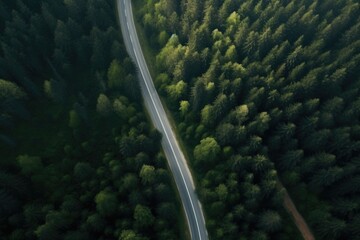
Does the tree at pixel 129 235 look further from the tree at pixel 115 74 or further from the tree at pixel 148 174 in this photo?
the tree at pixel 115 74

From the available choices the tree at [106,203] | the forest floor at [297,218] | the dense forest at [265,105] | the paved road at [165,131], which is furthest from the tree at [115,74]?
the forest floor at [297,218]

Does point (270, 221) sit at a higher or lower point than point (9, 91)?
lower

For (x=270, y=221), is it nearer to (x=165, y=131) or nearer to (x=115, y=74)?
(x=165, y=131)

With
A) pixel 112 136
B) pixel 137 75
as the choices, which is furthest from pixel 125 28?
pixel 112 136

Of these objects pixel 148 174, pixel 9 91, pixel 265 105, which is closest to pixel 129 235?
pixel 148 174

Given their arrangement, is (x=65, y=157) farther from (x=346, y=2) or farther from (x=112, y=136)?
(x=346, y=2)

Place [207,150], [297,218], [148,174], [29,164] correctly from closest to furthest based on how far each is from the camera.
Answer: [148,174], [29,164], [297,218], [207,150]

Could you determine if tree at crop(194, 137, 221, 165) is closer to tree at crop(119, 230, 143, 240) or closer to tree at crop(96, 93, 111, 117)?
tree at crop(119, 230, 143, 240)

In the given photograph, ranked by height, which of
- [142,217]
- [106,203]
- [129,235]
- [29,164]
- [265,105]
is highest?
[29,164]
